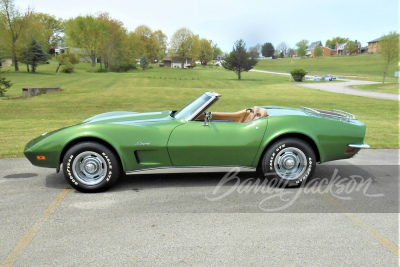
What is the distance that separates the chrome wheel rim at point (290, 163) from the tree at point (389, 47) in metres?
43.5

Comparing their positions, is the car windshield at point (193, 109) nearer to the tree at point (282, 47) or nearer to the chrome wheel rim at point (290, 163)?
the chrome wheel rim at point (290, 163)

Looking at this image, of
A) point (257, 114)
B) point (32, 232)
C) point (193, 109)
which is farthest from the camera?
point (257, 114)

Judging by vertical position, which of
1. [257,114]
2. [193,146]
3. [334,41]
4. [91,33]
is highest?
[334,41]

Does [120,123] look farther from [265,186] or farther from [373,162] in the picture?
[373,162]

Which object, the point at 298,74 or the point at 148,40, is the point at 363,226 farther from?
the point at 148,40

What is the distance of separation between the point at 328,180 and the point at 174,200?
7.93ft

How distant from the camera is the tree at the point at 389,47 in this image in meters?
41.5

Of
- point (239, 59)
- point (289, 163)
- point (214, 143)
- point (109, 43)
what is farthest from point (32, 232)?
point (109, 43)

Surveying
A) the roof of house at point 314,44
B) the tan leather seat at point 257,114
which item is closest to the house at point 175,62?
the roof of house at point 314,44

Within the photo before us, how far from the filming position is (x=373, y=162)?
5965 mm

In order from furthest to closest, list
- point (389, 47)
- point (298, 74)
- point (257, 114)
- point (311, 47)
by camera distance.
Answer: point (311, 47), point (298, 74), point (389, 47), point (257, 114)

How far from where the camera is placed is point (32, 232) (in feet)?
10.6

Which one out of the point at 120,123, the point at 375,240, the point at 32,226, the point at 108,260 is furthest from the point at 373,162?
the point at 32,226

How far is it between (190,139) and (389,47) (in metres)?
46.4
